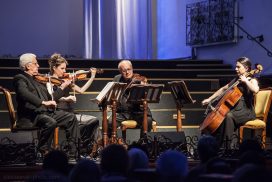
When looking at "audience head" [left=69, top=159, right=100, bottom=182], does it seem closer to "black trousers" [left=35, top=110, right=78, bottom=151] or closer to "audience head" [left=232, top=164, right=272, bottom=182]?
"audience head" [left=232, top=164, right=272, bottom=182]

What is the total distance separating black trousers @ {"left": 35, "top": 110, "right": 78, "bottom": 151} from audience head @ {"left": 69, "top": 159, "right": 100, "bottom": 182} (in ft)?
13.4

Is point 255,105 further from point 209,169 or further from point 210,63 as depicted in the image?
point 209,169

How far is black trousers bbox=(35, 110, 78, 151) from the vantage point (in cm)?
826

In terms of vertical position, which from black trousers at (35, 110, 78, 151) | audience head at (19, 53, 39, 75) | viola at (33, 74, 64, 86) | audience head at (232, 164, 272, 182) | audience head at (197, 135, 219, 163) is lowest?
black trousers at (35, 110, 78, 151)

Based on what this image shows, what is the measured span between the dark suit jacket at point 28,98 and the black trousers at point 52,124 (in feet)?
0.31

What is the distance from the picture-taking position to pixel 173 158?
3.85 meters

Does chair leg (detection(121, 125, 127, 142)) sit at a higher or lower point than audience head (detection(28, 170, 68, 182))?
lower

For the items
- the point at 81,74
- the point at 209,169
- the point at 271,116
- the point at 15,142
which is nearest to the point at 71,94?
the point at 81,74

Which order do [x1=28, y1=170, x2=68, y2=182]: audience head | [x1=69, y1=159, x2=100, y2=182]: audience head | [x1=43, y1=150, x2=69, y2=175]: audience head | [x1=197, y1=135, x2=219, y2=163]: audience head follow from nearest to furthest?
[x1=69, y1=159, x2=100, y2=182]: audience head
[x1=28, y1=170, x2=68, y2=182]: audience head
[x1=43, y1=150, x2=69, y2=175]: audience head
[x1=197, y1=135, x2=219, y2=163]: audience head

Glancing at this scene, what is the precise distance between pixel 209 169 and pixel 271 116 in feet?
Answer: 20.4

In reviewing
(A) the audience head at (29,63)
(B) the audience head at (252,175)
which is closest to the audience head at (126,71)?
(A) the audience head at (29,63)

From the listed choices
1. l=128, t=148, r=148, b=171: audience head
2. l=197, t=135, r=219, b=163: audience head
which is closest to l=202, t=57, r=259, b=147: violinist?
l=197, t=135, r=219, b=163: audience head

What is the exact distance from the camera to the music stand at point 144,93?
8688 mm

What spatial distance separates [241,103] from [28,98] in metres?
2.76
